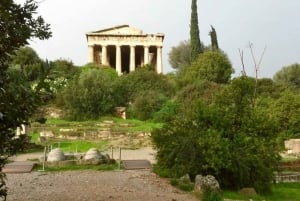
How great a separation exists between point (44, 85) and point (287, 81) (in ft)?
189

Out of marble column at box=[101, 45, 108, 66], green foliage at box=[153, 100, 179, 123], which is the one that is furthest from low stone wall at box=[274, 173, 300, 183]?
marble column at box=[101, 45, 108, 66]

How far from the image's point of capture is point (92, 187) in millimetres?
12469

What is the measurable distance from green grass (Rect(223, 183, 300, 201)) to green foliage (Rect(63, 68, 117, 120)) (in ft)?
68.5

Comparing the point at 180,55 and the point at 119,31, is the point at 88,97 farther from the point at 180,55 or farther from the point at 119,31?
the point at 180,55

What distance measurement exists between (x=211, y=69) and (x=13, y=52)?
4086cm

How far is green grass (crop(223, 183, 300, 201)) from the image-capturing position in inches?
522

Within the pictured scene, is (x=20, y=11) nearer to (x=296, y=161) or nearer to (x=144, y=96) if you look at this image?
(x=296, y=161)

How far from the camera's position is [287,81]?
59.2 meters

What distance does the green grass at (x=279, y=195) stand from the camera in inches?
522

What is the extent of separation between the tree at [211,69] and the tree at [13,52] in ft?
128

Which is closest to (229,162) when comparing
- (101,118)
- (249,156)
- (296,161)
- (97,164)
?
(249,156)

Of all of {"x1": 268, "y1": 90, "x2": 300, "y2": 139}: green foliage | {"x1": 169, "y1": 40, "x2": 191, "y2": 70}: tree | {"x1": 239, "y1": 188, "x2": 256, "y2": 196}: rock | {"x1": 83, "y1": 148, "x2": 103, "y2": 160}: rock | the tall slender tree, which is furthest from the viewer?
{"x1": 169, "y1": 40, "x2": 191, "y2": 70}: tree

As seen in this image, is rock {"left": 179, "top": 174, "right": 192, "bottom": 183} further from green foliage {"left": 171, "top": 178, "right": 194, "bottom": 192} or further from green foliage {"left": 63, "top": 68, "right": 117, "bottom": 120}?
green foliage {"left": 63, "top": 68, "right": 117, "bottom": 120}

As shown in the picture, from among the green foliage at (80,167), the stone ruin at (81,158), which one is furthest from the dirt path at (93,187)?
the stone ruin at (81,158)
